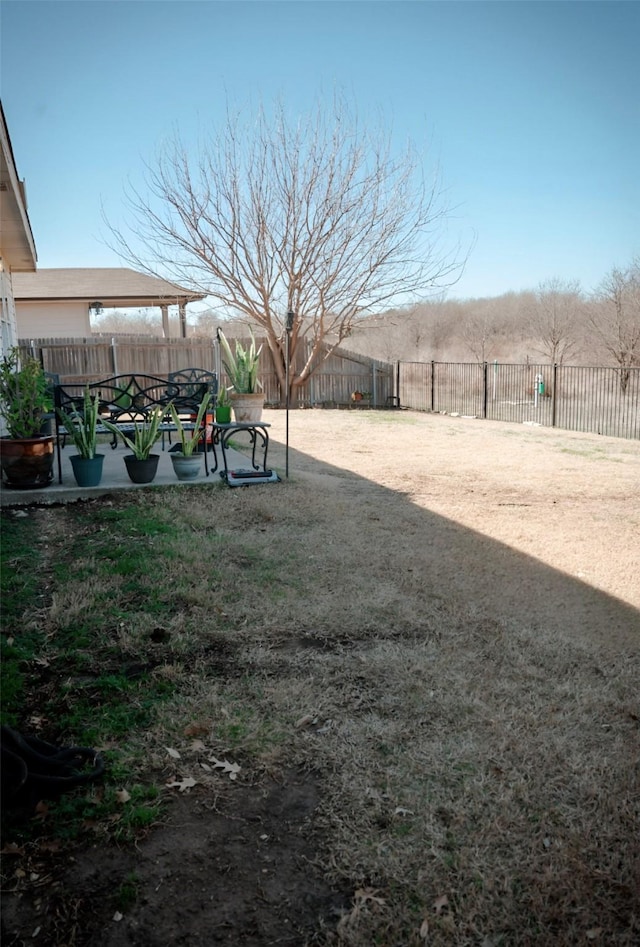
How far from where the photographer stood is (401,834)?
6.33 feet

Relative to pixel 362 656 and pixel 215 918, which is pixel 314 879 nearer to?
pixel 215 918

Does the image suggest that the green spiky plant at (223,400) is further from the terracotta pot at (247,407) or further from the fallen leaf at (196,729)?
the fallen leaf at (196,729)

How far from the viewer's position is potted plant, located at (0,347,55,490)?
5.61 m

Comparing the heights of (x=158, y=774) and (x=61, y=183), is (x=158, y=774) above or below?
below

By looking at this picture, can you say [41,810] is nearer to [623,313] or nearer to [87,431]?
[87,431]

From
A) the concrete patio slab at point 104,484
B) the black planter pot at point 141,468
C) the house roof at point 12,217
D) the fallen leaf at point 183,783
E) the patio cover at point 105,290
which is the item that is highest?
the patio cover at point 105,290

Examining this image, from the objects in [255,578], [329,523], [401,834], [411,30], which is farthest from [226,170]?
[401,834]

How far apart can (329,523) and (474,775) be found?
3183 millimetres

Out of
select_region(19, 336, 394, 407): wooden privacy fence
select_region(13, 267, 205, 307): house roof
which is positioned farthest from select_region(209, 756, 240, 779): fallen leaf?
select_region(13, 267, 205, 307): house roof

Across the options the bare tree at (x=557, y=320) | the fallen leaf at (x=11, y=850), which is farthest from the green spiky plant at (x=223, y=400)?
the bare tree at (x=557, y=320)

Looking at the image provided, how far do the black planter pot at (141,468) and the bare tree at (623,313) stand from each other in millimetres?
18754

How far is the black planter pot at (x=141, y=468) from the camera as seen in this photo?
6.04 metres

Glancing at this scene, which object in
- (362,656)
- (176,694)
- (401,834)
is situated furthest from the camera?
(362,656)

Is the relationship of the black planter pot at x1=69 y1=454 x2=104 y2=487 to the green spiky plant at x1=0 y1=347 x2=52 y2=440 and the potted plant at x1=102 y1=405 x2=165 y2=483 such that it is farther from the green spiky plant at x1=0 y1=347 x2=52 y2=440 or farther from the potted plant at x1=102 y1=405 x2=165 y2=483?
the green spiky plant at x1=0 y1=347 x2=52 y2=440
